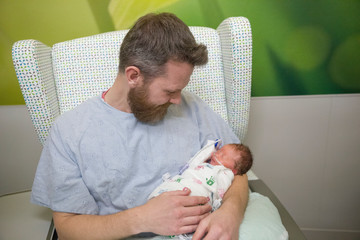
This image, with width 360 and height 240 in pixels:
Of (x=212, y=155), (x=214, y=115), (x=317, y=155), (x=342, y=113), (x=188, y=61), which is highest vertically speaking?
(x=188, y=61)

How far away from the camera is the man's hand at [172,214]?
3.02 ft

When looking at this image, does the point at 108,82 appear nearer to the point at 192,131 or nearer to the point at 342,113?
the point at 192,131

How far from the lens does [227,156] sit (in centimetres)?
123

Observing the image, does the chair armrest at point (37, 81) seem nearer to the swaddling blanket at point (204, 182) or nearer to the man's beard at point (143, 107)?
the man's beard at point (143, 107)

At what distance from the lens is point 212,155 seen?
1.24m

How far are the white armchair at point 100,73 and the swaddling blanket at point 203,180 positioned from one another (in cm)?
20

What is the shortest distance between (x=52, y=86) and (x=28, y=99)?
0.42ft

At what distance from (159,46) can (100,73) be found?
42 centimetres

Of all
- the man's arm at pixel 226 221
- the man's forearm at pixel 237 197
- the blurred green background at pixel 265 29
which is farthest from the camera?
the blurred green background at pixel 265 29

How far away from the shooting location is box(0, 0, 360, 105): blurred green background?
1569 mm

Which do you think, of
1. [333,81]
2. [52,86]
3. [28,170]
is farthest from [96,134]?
[333,81]

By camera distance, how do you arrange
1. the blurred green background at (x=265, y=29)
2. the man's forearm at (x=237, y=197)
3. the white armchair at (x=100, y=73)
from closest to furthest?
the man's forearm at (x=237, y=197), the white armchair at (x=100, y=73), the blurred green background at (x=265, y=29)

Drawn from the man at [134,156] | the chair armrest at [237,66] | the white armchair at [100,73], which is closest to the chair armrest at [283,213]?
the white armchair at [100,73]

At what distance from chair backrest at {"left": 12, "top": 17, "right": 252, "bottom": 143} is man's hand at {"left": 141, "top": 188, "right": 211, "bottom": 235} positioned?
55 centimetres
